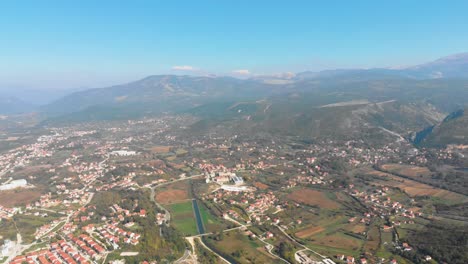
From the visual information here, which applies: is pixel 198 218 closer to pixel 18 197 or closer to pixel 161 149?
pixel 18 197

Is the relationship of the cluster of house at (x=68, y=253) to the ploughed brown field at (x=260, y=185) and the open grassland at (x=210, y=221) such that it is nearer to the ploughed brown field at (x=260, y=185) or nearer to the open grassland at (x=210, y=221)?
the open grassland at (x=210, y=221)

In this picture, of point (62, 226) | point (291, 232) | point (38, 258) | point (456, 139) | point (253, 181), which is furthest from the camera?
point (456, 139)

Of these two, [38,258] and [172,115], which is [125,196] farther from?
[172,115]

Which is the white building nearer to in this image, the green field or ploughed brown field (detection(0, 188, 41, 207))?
ploughed brown field (detection(0, 188, 41, 207))

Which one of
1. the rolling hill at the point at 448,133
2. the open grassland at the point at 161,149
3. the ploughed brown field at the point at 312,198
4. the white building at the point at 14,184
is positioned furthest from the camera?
the open grassland at the point at 161,149

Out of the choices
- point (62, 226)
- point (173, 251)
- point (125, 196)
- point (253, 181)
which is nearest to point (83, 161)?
point (125, 196)

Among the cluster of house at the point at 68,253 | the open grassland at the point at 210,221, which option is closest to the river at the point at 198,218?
the open grassland at the point at 210,221

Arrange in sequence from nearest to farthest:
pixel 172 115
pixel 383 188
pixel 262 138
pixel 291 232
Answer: pixel 291 232, pixel 383 188, pixel 262 138, pixel 172 115

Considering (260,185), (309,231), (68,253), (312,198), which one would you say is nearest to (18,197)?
(68,253)
